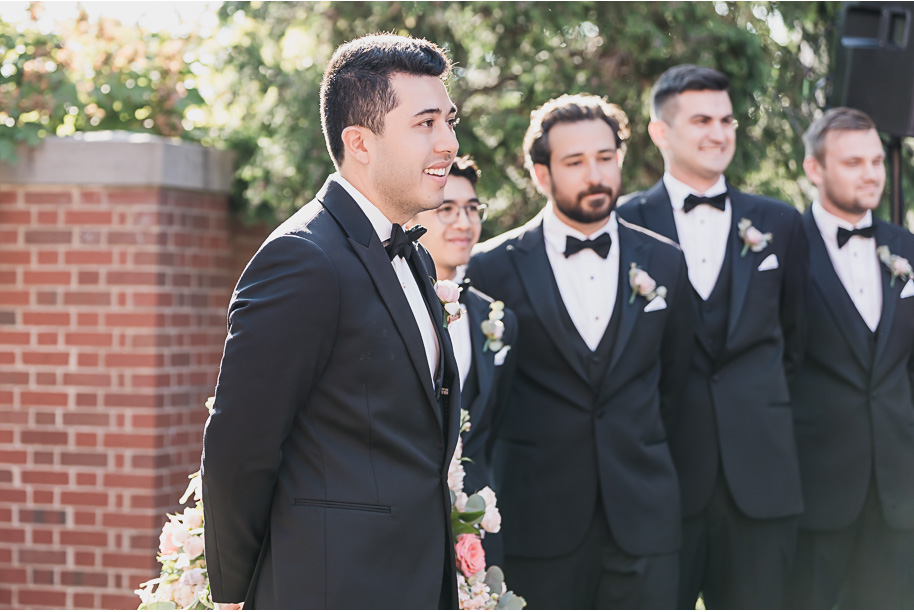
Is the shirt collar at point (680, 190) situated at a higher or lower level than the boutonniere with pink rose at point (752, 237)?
higher

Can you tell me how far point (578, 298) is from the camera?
4000 mm

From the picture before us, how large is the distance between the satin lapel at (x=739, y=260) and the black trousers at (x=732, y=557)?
70 centimetres

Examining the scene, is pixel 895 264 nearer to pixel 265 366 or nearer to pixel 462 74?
pixel 462 74

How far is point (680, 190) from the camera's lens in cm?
434

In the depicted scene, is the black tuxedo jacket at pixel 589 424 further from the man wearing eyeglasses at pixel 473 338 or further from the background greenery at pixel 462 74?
the background greenery at pixel 462 74

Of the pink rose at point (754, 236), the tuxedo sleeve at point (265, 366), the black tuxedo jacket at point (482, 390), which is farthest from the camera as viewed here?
the pink rose at point (754, 236)

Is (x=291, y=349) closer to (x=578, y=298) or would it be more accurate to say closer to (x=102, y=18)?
(x=578, y=298)

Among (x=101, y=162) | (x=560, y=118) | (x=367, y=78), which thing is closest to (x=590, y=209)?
(x=560, y=118)

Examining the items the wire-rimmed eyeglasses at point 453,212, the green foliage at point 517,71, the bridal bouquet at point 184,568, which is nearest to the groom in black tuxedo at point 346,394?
the bridal bouquet at point 184,568

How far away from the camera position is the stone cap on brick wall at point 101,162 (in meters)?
5.11

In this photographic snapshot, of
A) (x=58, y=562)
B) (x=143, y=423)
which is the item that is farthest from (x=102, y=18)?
(x=58, y=562)

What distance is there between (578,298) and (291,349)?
2090mm

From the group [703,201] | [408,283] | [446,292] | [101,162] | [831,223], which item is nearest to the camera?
[408,283]

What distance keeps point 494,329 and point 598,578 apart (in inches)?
41.9
